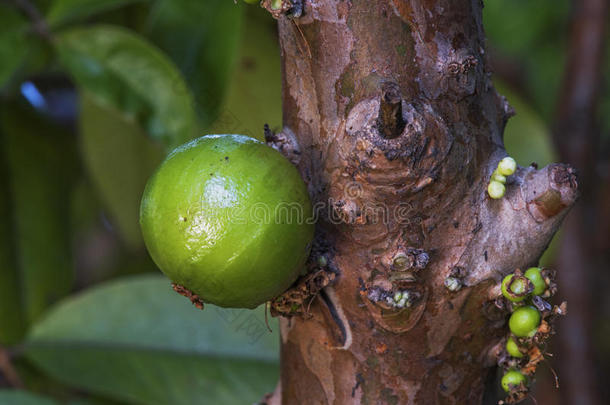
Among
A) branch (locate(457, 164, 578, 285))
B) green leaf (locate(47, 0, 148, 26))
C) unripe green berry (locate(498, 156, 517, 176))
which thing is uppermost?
green leaf (locate(47, 0, 148, 26))

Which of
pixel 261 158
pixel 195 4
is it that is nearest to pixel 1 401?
pixel 261 158

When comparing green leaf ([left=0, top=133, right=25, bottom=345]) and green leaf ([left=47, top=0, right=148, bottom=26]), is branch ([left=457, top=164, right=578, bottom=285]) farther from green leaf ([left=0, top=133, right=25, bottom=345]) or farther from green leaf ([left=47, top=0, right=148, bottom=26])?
green leaf ([left=0, top=133, right=25, bottom=345])

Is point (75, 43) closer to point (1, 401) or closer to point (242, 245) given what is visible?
point (1, 401)

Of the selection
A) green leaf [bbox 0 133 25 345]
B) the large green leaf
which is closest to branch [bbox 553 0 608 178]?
the large green leaf

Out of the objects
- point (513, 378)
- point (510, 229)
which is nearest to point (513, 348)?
point (513, 378)

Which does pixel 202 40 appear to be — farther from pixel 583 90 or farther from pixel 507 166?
pixel 583 90
